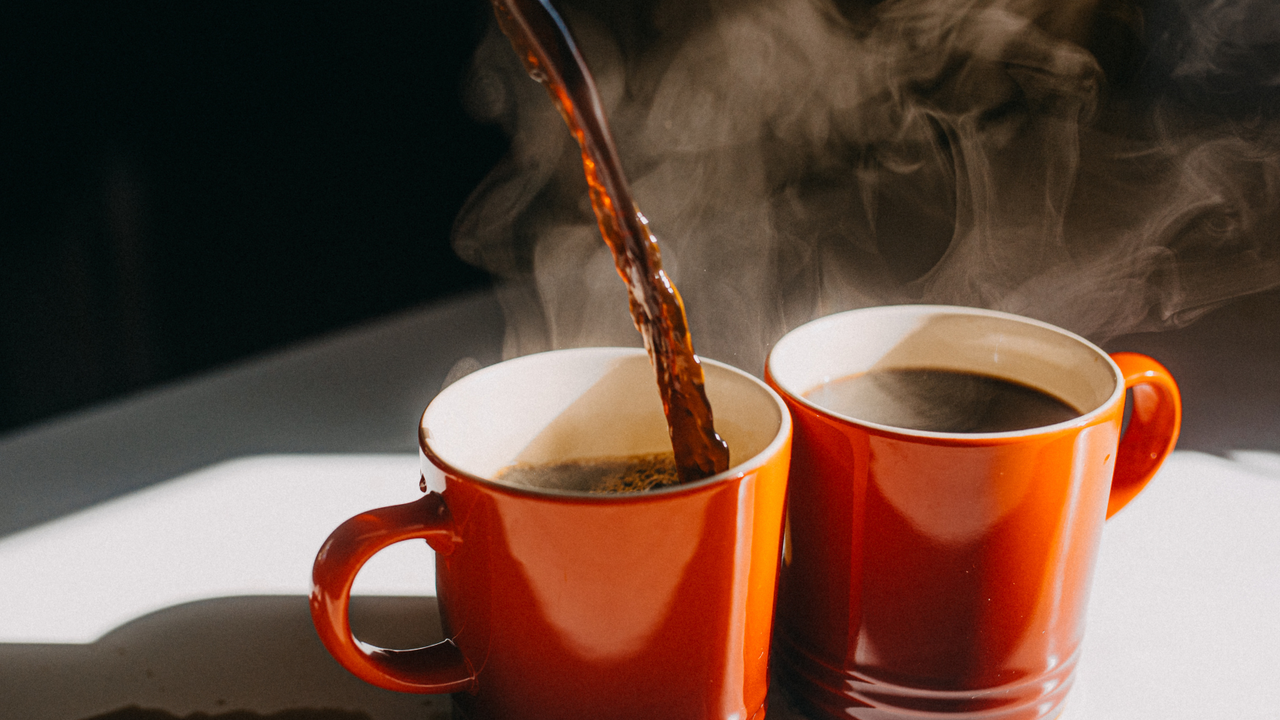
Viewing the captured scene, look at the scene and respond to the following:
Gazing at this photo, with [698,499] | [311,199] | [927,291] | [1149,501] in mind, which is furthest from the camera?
[311,199]

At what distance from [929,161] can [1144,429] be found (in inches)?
31.2

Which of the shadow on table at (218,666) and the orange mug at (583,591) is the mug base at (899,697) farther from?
the shadow on table at (218,666)

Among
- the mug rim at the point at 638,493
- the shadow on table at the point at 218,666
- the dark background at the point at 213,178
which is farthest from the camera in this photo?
the dark background at the point at 213,178

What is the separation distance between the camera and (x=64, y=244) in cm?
117

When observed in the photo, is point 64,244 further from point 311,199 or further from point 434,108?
point 434,108

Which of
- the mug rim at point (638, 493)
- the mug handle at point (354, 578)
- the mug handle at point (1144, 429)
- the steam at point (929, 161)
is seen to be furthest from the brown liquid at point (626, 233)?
the steam at point (929, 161)

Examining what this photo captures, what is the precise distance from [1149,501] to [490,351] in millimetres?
753

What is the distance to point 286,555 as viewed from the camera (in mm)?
703

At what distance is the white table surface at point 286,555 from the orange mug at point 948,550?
0.12 m

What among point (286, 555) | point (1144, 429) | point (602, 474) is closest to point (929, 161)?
point (1144, 429)

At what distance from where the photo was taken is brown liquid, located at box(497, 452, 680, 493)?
0.57 metres

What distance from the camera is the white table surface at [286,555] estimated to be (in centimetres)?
57

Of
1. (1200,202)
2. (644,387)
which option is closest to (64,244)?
(644,387)

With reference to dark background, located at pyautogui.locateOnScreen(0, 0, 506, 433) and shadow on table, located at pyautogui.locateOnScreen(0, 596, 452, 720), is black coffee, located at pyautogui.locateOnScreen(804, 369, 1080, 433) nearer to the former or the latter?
shadow on table, located at pyautogui.locateOnScreen(0, 596, 452, 720)
